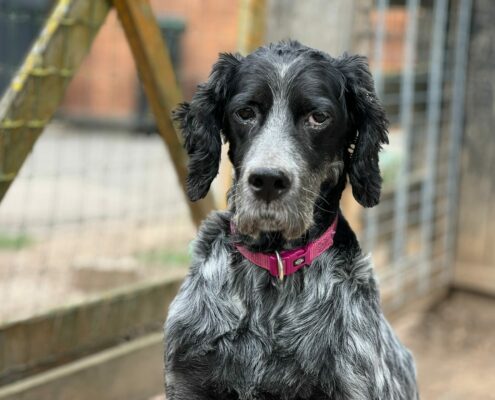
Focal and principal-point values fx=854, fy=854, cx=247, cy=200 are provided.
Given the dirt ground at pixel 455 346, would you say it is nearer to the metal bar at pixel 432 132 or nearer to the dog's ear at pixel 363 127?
the metal bar at pixel 432 132

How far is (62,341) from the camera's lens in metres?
4.33

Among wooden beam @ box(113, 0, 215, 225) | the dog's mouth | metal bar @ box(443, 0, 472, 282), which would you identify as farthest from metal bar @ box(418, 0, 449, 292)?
the dog's mouth

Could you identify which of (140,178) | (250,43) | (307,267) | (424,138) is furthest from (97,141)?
(307,267)

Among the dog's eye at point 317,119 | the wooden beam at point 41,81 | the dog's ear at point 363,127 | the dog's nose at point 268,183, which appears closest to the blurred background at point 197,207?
the wooden beam at point 41,81

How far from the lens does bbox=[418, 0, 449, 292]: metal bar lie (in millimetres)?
6168

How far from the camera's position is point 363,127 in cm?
304

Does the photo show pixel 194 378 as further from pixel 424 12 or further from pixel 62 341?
pixel 424 12

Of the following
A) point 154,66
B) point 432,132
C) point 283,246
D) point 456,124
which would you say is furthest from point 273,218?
point 456,124

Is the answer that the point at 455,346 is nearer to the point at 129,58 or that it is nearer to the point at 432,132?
the point at 432,132

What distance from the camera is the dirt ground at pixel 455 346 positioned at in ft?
16.9

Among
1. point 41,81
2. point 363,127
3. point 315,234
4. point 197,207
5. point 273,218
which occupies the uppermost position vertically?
point 41,81

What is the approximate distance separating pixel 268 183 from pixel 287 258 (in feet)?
1.14

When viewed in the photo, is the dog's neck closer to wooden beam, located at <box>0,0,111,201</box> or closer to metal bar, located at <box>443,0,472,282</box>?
wooden beam, located at <box>0,0,111,201</box>

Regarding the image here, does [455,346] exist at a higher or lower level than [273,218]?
lower
